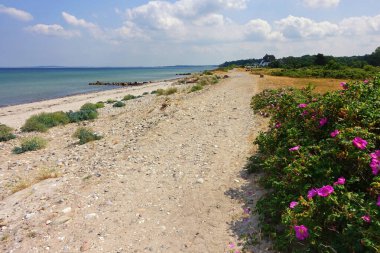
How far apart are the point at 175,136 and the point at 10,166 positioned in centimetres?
501

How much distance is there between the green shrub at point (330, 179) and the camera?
9.63 ft

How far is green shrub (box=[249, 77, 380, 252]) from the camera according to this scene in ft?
9.63

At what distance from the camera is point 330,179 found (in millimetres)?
3443

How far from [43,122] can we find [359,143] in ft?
51.9

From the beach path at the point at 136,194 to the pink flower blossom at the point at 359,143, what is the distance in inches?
76.0

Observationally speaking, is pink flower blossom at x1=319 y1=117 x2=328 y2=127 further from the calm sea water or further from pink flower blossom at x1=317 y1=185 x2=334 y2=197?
the calm sea water

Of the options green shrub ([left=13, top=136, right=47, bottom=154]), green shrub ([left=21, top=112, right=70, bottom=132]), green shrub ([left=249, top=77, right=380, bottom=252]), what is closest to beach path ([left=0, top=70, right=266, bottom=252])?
green shrub ([left=13, top=136, right=47, bottom=154])

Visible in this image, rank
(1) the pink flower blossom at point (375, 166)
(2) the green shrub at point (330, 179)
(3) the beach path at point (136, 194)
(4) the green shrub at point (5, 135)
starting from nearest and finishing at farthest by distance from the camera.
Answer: (2) the green shrub at point (330, 179)
(1) the pink flower blossom at point (375, 166)
(3) the beach path at point (136, 194)
(4) the green shrub at point (5, 135)

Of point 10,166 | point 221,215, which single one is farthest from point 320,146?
point 10,166

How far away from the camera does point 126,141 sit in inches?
377

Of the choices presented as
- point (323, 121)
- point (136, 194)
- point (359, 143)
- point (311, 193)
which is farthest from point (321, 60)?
point (311, 193)

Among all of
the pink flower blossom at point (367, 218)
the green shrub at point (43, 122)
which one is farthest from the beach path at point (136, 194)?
the green shrub at point (43, 122)

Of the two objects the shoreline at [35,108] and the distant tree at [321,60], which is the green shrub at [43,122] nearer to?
the shoreline at [35,108]

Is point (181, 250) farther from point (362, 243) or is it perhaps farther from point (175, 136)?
point (175, 136)
